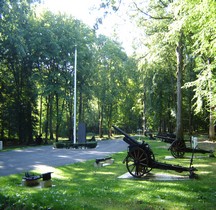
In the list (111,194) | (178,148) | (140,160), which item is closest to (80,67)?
(178,148)

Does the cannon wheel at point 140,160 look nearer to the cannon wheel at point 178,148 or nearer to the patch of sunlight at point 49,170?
the patch of sunlight at point 49,170

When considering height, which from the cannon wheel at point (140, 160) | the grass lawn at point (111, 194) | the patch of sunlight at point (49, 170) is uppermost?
the cannon wheel at point (140, 160)

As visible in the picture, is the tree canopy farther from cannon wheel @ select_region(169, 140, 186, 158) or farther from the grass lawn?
the grass lawn

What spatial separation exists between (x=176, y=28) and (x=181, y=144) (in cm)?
742

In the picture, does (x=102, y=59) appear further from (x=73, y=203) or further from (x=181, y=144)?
(x=73, y=203)

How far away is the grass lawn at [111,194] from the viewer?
627cm

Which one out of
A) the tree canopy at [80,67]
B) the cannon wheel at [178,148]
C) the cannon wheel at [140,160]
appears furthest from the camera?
the tree canopy at [80,67]

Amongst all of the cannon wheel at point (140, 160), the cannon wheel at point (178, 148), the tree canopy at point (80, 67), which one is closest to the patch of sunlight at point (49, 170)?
the cannon wheel at point (140, 160)

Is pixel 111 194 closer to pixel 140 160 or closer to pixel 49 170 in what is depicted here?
pixel 140 160

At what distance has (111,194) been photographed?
7246mm

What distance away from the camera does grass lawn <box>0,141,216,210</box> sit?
6.27 metres

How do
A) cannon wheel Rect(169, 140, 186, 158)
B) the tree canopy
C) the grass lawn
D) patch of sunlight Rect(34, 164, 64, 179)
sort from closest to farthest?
the grass lawn
patch of sunlight Rect(34, 164, 64, 179)
cannon wheel Rect(169, 140, 186, 158)
the tree canopy

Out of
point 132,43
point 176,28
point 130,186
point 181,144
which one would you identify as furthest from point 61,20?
point 130,186

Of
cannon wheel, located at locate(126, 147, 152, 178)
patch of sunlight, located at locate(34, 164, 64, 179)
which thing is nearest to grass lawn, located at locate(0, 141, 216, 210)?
cannon wheel, located at locate(126, 147, 152, 178)
